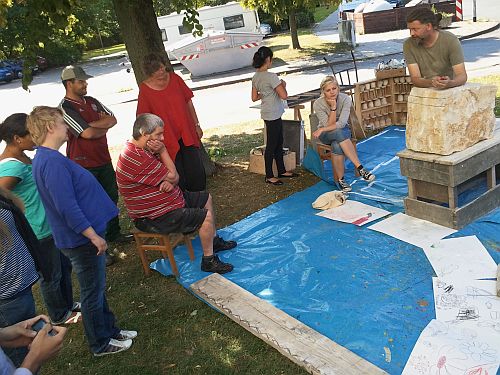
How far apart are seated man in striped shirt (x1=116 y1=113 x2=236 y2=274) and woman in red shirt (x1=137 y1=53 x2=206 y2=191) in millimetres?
896

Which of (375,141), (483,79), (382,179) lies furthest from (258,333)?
(483,79)

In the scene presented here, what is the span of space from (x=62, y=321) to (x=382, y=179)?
400 centimetres

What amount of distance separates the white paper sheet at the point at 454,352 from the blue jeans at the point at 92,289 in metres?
2.13

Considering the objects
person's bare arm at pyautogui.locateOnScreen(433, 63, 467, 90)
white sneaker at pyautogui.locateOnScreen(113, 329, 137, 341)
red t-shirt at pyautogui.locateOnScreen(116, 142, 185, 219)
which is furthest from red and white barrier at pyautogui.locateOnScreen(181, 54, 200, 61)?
white sneaker at pyautogui.locateOnScreen(113, 329, 137, 341)

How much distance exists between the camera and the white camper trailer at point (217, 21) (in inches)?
908

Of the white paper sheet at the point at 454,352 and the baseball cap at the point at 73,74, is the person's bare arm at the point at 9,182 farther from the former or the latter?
the white paper sheet at the point at 454,352

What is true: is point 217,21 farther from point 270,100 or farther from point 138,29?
point 270,100

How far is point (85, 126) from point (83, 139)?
0.58 feet

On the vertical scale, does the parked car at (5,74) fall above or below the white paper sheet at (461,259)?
above

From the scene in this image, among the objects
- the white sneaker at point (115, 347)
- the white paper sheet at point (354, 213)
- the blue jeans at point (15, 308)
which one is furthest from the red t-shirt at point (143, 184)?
the white paper sheet at point (354, 213)

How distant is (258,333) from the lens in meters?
3.55

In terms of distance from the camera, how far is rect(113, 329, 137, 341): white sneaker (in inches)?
149

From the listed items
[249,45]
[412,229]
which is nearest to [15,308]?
[412,229]

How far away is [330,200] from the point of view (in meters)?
5.52
